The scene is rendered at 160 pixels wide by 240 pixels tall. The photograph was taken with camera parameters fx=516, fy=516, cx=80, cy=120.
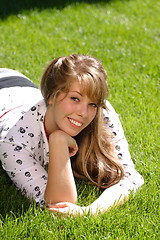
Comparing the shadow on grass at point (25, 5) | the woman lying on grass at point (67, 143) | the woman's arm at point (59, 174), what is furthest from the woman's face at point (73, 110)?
the shadow on grass at point (25, 5)

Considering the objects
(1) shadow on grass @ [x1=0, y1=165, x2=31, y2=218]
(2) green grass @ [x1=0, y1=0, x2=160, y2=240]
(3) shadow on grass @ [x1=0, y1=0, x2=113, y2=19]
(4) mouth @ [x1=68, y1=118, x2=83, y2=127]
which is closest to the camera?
(2) green grass @ [x1=0, y1=0, x2=160, y2=240]

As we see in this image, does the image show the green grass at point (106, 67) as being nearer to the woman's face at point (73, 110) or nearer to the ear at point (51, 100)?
the woman's face at point (73, 110)

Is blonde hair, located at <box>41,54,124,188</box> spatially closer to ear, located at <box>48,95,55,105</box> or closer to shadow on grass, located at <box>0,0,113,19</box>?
ear, located at <box>48,95,55,105</box>

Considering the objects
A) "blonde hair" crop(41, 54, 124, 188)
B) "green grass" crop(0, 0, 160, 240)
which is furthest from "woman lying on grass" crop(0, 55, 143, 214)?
"green grass" crop(0, 0, 160, 240)

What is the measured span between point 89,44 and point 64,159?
12.7ft

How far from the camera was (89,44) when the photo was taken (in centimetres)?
726

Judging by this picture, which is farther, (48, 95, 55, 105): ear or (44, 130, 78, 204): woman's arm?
(48, 95, 55, 105): ear

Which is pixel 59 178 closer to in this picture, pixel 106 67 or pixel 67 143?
pixel 67 143

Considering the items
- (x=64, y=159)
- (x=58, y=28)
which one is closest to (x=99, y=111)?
(x=64, y=159)

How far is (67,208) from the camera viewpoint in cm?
352

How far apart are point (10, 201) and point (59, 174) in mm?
434

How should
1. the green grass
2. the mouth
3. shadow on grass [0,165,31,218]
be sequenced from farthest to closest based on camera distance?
the mouth
shadow on grass [0,165,31,218]
the green grass

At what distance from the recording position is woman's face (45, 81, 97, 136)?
363 cm

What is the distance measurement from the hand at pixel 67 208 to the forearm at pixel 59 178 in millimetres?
42
